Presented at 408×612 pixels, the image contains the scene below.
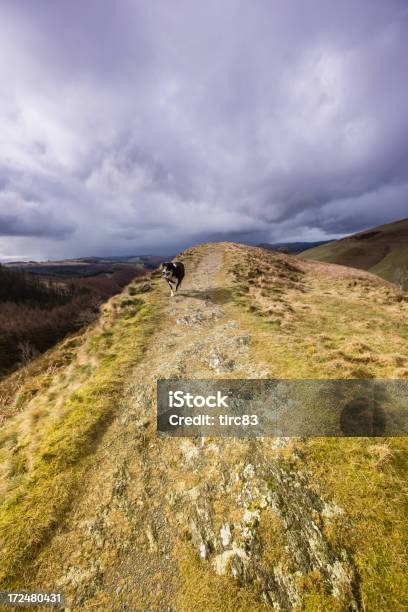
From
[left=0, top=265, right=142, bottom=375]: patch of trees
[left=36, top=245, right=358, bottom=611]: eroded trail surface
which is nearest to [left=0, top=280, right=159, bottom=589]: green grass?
[left=36, top=245, right=358, bottom=611]: eroded trail surface

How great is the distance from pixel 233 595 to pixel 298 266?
39974 millimetres

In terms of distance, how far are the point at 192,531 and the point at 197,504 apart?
47 centimetres

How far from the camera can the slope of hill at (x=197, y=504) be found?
4.11 m

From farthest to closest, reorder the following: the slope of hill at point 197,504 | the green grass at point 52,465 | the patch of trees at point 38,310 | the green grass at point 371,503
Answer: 1. the patch of trees at point 38,310
2. the green grass at point 52,465
3. the slope of hill at point 197,504
4. the green grass at point 371,503

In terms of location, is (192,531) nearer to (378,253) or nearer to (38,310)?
(38,310)

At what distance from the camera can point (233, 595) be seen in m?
4.10

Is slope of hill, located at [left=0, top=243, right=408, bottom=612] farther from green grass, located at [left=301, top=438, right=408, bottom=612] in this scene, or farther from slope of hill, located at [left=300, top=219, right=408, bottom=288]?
slope of hill, located at [left=300, top=219, right=408, bottom=288]

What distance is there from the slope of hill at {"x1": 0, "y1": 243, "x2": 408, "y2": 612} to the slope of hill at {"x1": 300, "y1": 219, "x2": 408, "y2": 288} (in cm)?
12457

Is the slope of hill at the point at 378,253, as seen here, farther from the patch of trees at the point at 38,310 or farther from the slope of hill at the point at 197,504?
the slope of hill at the point at 197,504

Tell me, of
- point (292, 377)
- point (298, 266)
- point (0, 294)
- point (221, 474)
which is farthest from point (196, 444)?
point (0, 294)

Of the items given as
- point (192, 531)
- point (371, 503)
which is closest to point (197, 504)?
point (192, 531)

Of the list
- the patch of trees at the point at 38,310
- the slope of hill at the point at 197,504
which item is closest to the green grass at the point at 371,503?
the slope of hill at the point at 197,504

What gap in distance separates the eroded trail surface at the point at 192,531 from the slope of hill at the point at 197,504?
22 millimetres

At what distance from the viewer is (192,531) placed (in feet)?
16.6
